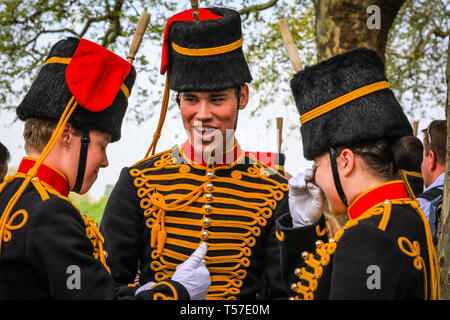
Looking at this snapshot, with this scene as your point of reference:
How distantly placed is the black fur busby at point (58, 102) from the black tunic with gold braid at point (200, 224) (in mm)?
477

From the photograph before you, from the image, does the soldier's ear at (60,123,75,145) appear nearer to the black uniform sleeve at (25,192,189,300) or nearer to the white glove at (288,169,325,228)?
the black uniform sleeve at (25,192,189,300)

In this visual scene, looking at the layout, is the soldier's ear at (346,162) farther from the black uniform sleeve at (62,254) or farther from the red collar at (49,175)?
the red collar at (49,175)

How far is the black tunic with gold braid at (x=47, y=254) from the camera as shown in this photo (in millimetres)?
2244

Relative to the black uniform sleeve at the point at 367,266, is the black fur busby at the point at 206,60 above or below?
above

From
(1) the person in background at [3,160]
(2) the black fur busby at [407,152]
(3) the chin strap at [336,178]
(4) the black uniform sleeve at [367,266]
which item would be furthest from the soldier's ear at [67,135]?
(1) the person in background at [3,160]

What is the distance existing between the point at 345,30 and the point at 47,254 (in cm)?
565

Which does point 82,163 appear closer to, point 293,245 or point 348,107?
point 293,245

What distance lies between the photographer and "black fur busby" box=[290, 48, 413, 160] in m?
2.42

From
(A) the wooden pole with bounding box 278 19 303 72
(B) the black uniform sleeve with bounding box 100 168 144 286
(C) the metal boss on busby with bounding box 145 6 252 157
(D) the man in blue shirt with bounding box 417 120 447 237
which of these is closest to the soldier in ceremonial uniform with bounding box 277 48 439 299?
(A) the wooden pole with bounding box 278 19 303 72

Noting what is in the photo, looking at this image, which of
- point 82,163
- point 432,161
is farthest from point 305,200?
point 432,161

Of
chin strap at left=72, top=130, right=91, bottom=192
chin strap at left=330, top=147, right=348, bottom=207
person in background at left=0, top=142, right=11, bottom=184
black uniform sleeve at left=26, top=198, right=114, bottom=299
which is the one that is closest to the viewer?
black uniform sleeve at left=26, top=198, right=114, bottom=299

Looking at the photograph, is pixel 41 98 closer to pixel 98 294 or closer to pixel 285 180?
pixel 98 294

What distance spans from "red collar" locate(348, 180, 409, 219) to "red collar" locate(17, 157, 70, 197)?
1.30 meters
